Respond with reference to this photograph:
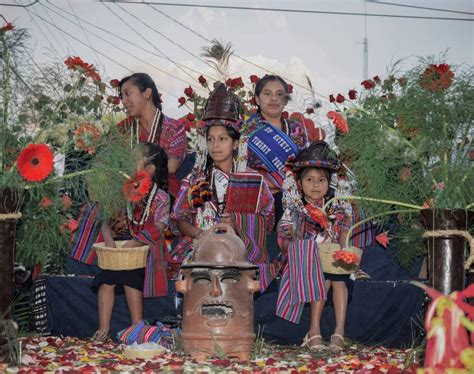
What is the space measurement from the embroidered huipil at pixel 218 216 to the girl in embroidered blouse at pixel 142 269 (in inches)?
5.8

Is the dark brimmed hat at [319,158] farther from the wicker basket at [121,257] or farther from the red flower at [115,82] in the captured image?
the red flower at [115,82]

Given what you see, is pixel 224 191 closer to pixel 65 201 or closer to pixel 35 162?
pixel 65 201

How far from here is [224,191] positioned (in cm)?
571

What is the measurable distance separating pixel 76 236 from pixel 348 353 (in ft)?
6.88

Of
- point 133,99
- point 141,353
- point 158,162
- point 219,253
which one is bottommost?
point 141,353

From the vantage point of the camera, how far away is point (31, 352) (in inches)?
185

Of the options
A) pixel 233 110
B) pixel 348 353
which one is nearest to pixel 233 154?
pixel 233 110

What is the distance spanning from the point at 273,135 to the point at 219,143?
66 centimetres

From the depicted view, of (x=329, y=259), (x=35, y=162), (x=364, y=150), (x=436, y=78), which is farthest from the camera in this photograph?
(x=329, y=259)

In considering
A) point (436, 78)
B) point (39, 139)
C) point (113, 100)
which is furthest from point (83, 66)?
point (436, 78)

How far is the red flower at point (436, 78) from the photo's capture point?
4.30m

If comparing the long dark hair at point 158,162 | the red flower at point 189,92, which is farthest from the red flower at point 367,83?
the long dark hair at point 158,162

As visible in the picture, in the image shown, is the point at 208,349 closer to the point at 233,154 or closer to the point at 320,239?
the point at 320,239

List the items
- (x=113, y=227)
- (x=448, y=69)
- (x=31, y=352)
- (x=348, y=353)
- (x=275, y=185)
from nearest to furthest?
(x=448, y=69) < (x=31, y=352) < (x=348, y=353) < (x=113, y=227) < (x=275, y=185)
